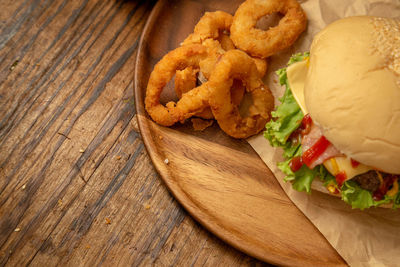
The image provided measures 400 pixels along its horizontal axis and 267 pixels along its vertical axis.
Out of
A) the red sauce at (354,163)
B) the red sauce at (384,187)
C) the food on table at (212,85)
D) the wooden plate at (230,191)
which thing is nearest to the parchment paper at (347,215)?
the wooden plate at (230,191)

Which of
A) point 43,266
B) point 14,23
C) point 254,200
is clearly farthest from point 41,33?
point 254,200

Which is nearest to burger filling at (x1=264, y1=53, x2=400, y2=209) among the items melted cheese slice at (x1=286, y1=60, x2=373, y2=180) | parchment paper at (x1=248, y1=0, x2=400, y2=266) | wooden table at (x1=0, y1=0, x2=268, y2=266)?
melted cheese slice at (x1=286, y1=60, x2=373, y2=180)

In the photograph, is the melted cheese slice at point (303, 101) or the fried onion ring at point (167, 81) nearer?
the melted cheese slice at point (303, 101)

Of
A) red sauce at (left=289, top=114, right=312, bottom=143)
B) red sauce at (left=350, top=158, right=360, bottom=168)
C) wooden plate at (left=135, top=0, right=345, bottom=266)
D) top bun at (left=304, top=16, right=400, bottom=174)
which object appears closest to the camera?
top bun at (left=304, top=16, right=400, bottom=174)

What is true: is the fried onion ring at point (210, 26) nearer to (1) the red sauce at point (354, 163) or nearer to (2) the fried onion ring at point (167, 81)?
(2) the fried onion ring at point (167, 81)

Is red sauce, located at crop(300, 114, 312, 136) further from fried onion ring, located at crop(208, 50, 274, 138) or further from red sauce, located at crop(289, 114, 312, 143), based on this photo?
fried onion ring, located at crop(208, 50, 274, 138)

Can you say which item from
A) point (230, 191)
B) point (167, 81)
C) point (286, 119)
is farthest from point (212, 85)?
point (230, 191)
